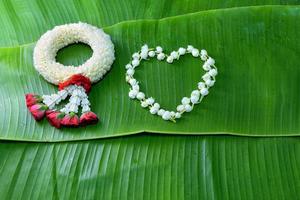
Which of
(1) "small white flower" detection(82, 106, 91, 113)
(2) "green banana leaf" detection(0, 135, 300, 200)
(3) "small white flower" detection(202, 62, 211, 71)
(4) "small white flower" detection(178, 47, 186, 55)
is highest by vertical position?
(4) "small white flower" detection(178, 47, 186, 55)

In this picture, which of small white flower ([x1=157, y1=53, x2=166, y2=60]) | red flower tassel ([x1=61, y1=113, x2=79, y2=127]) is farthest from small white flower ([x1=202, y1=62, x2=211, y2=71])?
red flower tassel ([x1=61, y1=113, x2=79, y2=127])

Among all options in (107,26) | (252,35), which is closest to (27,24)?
(107,26)

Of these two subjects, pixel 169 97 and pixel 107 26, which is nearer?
pixel 169 97

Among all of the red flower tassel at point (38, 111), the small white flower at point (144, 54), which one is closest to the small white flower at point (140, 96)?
the small white flower at point (144, 54)

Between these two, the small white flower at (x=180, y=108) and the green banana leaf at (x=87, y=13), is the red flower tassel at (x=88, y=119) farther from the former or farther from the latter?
the green banana leaf at (x=87, y=13)

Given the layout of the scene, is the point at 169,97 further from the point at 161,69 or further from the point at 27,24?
the point at 27,24

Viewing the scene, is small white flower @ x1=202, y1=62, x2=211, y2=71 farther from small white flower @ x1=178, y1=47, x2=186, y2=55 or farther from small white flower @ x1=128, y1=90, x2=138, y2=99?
small white flower @ x1=128, y1=90, x2=138, y2=99

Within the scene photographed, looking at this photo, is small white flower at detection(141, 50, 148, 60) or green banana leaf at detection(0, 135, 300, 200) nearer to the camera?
green banana leaf at detection(0, 135, 300, 200)
